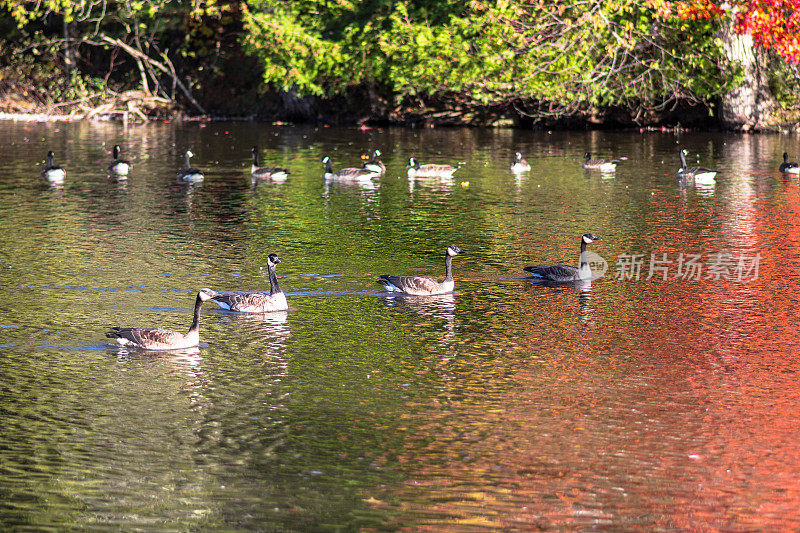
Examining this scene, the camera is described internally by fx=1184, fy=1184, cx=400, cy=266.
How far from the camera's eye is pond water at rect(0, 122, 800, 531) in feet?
36.7

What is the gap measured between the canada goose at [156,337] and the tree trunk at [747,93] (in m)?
41.9

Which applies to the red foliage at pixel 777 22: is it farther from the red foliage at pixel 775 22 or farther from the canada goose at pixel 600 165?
the canada goose at pixel 600 165

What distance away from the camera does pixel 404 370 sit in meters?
15.5

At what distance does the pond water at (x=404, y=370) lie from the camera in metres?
11.2

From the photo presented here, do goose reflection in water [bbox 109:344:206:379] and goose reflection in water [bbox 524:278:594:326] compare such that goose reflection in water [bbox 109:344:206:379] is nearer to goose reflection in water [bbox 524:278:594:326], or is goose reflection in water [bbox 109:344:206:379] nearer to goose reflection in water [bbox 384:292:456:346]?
goose reflection in water [bbox 384:292:456:346]

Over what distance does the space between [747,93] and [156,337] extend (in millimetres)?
43890

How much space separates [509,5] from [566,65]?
3699 millimetres

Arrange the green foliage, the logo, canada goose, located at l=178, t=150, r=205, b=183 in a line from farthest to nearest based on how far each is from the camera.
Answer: the green foliage, canada goose, located at l=178, t=150, r=205, b=183, the logo

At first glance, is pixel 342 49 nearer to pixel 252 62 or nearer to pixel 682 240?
pixel 252 62

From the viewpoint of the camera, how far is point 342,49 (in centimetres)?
6084

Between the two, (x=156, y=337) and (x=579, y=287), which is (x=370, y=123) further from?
(x=156, y=337)

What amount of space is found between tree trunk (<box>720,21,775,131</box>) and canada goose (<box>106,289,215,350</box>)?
137 ft

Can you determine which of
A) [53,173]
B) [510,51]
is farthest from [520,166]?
[53,173]

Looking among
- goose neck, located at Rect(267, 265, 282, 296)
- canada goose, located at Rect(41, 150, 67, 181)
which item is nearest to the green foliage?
canada goose, located at Rect(41, 150, 67, 181)
